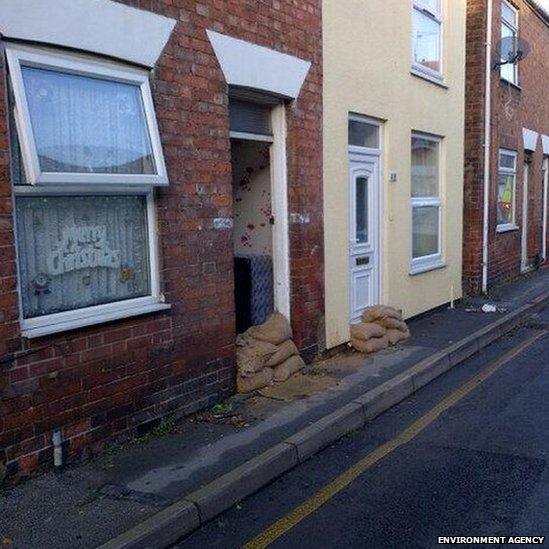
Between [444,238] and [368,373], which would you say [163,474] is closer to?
[368,373]

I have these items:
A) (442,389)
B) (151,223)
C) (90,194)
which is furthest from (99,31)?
(442,389)

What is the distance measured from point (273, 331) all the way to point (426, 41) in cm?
588

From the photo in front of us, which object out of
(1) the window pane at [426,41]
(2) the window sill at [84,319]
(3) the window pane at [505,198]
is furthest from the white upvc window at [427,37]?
(2) the window sill at [84,319]

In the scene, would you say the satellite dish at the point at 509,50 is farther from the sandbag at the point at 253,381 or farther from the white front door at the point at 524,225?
the sandbag at the point at 253,381

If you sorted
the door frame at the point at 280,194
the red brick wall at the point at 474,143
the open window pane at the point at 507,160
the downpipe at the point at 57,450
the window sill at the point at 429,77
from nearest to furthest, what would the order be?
the downpipe at the point at 57,450, the door frame at the point at 280,194, the window sill at the point at 429,77, the red brick wall at the point at 474,143, the open window pane at the point at 507,160

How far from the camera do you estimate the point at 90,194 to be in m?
4.73

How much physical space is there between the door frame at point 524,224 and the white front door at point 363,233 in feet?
25.9

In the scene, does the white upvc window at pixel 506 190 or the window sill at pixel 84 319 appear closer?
the window sill at pixel 84 319

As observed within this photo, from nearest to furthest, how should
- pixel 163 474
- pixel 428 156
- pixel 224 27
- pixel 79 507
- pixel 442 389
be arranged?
pixel 79 507 → pixel 163 474 → pixel 224 27 → pixel 442 389 → pixel 428 156

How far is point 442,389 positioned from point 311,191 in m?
2.49

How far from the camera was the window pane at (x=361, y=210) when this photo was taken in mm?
8523

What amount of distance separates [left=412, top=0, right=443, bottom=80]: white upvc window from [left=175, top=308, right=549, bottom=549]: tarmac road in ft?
17.9

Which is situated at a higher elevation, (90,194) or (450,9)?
(450,9)

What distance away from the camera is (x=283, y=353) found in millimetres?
6754
